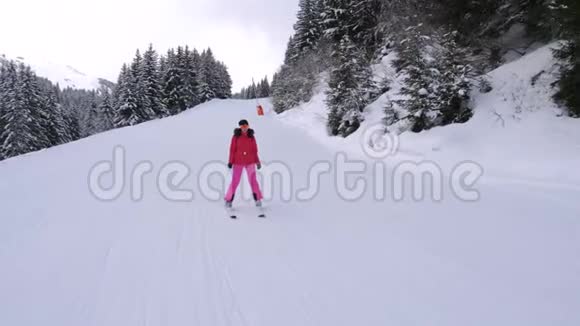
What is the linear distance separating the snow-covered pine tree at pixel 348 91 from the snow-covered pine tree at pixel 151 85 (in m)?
32.4

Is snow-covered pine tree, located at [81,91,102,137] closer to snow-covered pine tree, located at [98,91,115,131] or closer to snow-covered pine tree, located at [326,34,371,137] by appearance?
snow-covered pine tree, located at [98,91,115,131]

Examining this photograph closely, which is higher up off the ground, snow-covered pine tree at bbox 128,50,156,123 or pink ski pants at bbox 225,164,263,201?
snow-covered pine tree at bbox 128,50,156,123

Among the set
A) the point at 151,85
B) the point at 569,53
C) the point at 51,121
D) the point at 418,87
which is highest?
the point at 151,85

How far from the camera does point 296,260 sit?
414 centimetres

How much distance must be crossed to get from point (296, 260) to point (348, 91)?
40.7 feet

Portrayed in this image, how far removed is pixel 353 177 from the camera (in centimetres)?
856

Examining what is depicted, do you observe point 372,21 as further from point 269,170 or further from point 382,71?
point 269,170

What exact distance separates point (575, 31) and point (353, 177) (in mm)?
5561

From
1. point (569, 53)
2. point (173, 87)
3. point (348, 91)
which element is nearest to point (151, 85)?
point (173, 87)

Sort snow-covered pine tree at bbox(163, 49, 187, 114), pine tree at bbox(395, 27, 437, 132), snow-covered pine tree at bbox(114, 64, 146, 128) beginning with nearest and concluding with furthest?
pine tree at bbox(395, 27, 437, 132), snow-covered pine tree at bbox(114, 64, 146, 128), snow-covered pine tree at bbox(163, 49, 187, 114)

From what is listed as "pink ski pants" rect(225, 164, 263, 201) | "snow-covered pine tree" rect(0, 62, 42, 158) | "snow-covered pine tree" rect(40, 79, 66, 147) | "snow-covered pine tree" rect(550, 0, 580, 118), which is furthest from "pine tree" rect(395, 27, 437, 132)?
"snow-covered pine tree" rect(40, 79, 66, 147)

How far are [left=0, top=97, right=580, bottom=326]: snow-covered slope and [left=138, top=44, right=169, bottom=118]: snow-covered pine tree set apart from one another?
3740 cm

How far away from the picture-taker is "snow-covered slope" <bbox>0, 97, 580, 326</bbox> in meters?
3.05

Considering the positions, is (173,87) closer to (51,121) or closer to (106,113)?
(106,113)
